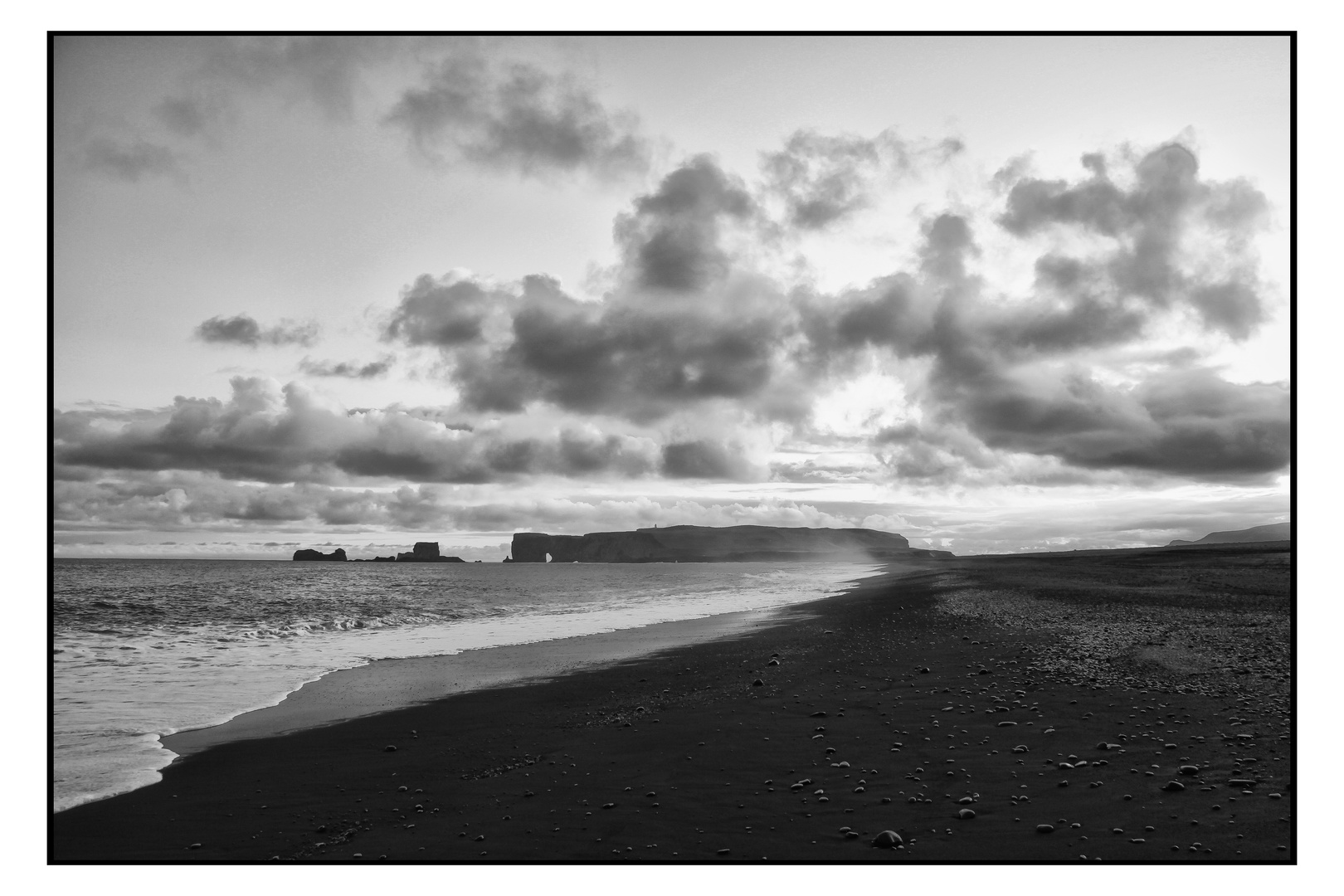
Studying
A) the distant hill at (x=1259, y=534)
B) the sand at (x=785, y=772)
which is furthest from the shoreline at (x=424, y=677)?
the distant hill at (x=1259, y=534)

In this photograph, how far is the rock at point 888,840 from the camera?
15.4 feet

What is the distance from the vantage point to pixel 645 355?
1288cm

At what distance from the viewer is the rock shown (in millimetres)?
4699

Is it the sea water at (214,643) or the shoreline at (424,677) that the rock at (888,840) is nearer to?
the sea water at (214,643)

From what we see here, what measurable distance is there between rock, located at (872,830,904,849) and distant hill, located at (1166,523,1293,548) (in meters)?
5.12

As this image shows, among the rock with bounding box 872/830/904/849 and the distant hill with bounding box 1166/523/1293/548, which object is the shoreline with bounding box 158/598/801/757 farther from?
the distant hill with bounding box 1166/523/1293/548

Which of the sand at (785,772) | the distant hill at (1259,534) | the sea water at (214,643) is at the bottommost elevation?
the sea water at (214,643)

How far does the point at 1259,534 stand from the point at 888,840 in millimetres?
6997

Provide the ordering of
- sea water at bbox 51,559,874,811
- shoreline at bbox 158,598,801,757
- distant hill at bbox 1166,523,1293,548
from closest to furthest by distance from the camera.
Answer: distant hill at bbox 1166,523,1293,548, sea water at bbox 51,559,874,811, shoreline at bbox 158,598,801,757

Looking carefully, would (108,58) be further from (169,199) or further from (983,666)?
(983,666)

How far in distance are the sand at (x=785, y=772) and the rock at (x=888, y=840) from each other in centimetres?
5

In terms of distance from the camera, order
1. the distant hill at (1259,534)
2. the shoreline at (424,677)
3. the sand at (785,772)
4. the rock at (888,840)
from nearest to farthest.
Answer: the rock at (888,840) < the sand at (785,772) < the distant hill at (1259,534) < the shoreline at (424,677)

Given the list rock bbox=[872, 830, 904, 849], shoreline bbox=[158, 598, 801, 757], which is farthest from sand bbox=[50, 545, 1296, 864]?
shoreline bbox=[158, 598, 801, 757]
